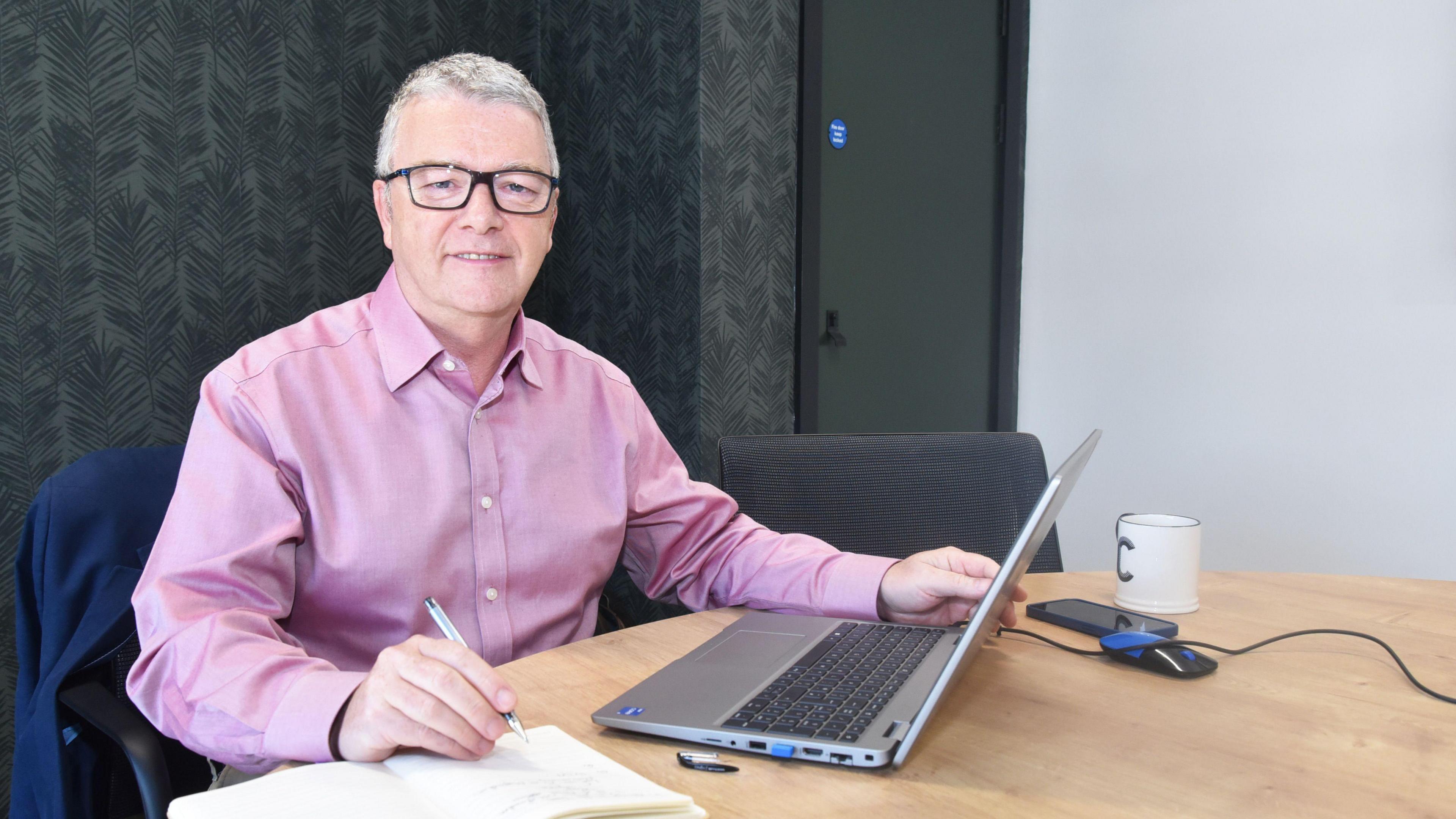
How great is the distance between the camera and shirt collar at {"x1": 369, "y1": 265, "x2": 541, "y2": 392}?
47.1 inches

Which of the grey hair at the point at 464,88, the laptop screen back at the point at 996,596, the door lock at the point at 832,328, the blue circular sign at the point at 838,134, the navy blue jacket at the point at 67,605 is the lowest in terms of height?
the navy blue jacket at the point at 67,605

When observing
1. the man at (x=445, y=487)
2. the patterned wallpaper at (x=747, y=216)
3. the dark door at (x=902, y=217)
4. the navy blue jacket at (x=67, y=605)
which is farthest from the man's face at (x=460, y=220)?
the dark door at (x=902, y=217)

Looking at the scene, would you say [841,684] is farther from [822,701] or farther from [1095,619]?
[1095,619]

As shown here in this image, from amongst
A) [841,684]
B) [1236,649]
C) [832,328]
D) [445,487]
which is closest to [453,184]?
[445,487]

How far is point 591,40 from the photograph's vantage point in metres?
2.64

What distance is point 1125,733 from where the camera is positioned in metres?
0.81

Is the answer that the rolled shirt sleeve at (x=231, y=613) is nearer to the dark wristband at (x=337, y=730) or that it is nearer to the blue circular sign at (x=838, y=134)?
the dark wristband at (x=337, y=730)

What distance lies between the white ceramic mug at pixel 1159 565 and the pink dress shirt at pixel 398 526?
0.32m

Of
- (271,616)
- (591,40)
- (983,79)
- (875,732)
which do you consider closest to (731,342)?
(591,40)

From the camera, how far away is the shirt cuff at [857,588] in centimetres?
116

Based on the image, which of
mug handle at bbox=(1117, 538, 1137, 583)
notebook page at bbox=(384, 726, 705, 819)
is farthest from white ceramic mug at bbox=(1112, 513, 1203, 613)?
notebook page at bbox=(384, 726, 705, 819)

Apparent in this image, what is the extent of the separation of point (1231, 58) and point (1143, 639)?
229 cm

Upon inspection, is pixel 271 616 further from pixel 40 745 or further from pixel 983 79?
pixel 983 79

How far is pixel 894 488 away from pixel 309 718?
1.00m
